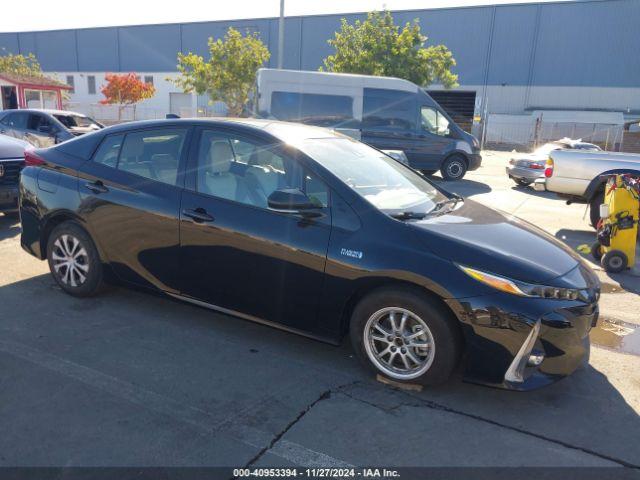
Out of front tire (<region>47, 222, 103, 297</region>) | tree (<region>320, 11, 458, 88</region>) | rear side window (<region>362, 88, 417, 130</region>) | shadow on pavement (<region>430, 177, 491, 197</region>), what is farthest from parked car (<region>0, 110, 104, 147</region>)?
tree (<region>320, 11, 458, 88</region>)

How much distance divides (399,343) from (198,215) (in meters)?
1.68

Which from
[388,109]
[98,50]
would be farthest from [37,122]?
[98,50]

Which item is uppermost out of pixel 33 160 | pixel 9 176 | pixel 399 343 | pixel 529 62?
pixel 529 62

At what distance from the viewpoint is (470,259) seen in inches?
119

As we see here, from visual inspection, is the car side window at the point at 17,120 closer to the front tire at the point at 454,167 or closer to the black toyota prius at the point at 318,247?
the black toyota prius at the point at 318,247

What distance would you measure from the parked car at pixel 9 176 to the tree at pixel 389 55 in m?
18.3

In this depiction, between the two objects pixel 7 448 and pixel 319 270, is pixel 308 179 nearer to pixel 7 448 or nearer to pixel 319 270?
pixel 319 270

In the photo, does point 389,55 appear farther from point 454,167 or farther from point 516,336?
point 516,336

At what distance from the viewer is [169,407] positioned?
2.96 meters

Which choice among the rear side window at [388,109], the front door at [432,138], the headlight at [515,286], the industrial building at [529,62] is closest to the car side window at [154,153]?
the headlight at [515,286]

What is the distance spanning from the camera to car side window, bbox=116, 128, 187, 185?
3.94 m

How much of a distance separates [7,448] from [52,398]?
0.46 meters

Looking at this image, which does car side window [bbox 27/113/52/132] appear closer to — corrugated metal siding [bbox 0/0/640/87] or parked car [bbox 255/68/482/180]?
parked car [bbox 255/68/482/180]

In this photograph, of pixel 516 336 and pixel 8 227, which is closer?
pixel 516 336
